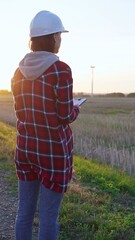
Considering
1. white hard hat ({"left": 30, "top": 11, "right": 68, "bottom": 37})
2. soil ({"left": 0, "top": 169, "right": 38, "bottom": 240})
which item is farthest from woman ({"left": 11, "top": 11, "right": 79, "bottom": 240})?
soil ({"left": 0, "top": 169, "right": 38, "bottom": 240})

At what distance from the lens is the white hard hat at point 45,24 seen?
3449 mm

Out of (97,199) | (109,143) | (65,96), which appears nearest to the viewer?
(65,96)

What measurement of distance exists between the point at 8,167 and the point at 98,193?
2144 mm

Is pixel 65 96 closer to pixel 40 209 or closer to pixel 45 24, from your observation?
pixel 45 24

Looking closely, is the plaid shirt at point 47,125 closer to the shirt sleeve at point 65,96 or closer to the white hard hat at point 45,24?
the shirt sleeve at point 65,96

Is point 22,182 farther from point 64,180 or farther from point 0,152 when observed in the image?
point 0,152

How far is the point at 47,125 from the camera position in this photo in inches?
136

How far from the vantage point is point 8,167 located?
28.8 feet

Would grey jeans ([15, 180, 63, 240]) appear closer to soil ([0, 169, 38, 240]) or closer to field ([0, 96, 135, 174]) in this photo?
soil ([0, 169, 38, 240])

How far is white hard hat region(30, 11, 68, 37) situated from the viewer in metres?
3.45

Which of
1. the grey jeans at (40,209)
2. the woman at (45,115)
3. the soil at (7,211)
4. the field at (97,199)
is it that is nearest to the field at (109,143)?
the field at (97,199)

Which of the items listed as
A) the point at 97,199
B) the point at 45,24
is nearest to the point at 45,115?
the point at 45,24

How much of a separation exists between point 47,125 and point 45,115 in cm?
7

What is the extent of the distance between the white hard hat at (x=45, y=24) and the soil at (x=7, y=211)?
2362mm
